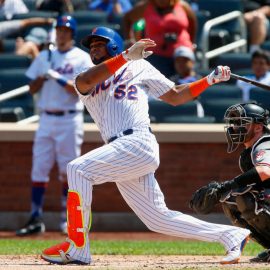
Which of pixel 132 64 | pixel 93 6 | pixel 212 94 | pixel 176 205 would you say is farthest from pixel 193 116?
pixel 132 64

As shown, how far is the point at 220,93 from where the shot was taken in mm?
11289

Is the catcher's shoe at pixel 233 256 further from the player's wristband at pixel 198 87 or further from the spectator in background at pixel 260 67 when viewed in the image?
the spectator in background at pixel 260 67

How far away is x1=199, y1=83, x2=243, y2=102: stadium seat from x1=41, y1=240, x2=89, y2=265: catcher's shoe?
5006 mm

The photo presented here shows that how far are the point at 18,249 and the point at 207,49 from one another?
5328mm

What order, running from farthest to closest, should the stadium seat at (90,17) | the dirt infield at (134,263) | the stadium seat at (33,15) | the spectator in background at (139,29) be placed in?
the stadium seat at (33,15), the stadium seat at (90,17), the spectator in background at (139,29), the dirt infield at (134,263)

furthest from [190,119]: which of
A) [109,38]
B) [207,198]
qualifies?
[207,198]

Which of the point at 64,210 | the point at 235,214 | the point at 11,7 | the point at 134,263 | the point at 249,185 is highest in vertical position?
the point at 11,7

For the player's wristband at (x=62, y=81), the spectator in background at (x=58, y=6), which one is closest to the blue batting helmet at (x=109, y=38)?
the player's wristband at (x=62, y=81)

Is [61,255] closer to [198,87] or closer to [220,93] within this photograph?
[198,87]

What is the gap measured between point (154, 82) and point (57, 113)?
140 inches

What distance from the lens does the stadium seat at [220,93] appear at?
1125 centimetres

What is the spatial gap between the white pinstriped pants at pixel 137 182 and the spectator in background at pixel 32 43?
5860mm

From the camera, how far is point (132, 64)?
6762mm

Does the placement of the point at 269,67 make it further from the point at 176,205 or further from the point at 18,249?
the point at 18,249
